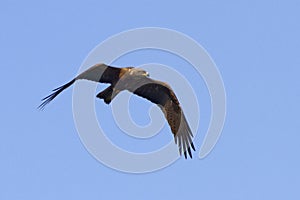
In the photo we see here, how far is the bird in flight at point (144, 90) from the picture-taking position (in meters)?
19.9

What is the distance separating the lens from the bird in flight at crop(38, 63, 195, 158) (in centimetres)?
1989

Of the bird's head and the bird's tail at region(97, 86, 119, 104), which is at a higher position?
the bird's head

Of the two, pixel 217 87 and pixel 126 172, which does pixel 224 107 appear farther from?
pixel 126 172

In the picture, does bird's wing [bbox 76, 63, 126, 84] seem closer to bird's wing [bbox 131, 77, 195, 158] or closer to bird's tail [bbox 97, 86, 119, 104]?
bird's tail [bbox 97, 86, 119, 104]

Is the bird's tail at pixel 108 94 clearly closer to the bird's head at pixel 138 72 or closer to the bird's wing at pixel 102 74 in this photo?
the bird's wing at pixel 102 74

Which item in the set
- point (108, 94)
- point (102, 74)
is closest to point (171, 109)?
point (108, 94)

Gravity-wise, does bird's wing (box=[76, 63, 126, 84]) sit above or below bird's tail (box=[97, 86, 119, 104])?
above

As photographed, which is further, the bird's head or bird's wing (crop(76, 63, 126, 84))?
the bird's head

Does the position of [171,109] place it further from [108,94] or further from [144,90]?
[108,94]

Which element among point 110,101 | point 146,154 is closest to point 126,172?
point 146,154

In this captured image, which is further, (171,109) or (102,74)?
(171,109)

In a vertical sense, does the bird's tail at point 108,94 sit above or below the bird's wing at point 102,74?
below

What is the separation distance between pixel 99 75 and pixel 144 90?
5.29 feet

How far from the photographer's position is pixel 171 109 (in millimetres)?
21375
